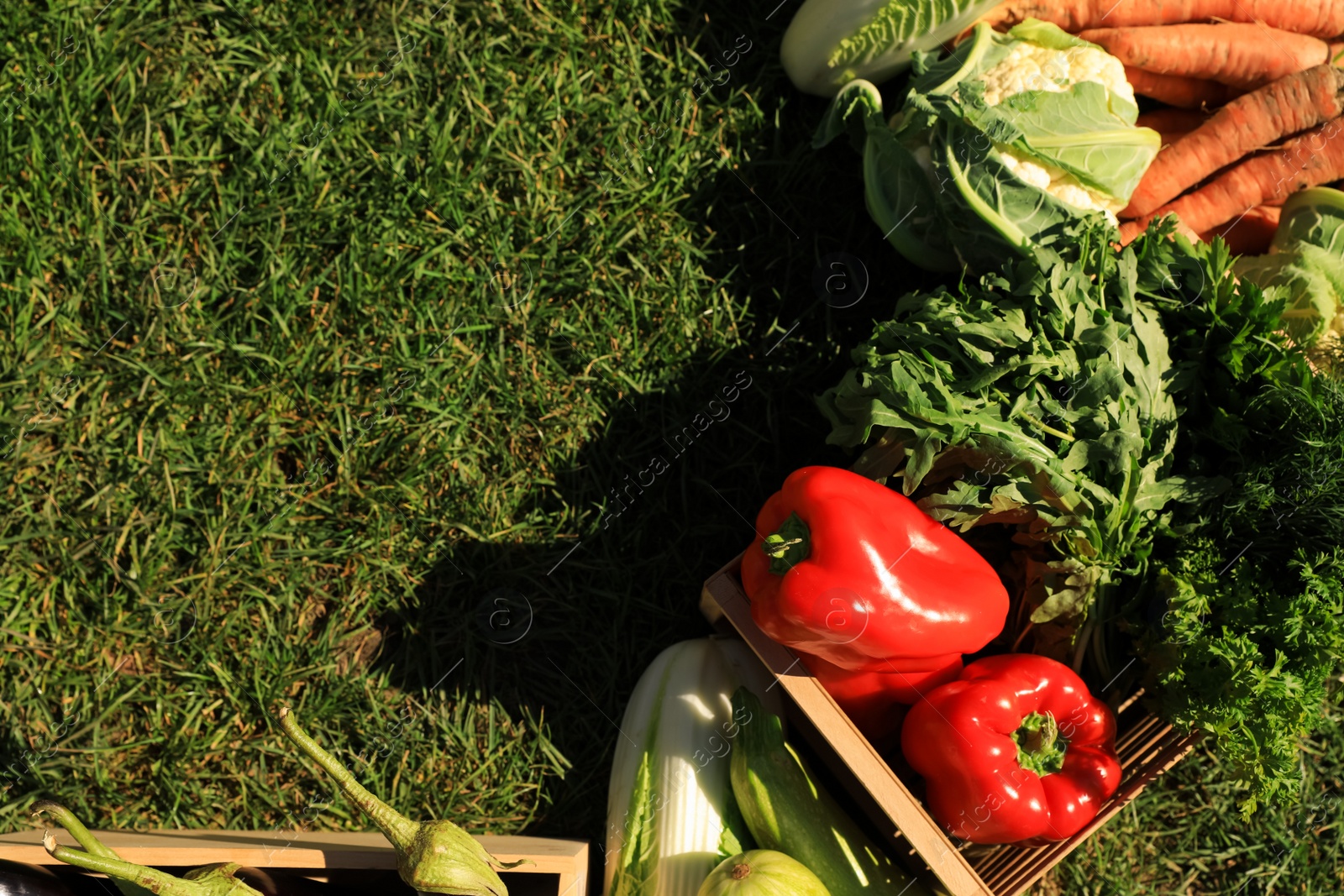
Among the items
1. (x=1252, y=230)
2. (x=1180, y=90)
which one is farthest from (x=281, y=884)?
(x=1180, y=90)

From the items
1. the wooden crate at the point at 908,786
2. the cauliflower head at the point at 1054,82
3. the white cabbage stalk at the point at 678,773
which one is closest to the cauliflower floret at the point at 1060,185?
the cauliflower head at the point at 1054,82

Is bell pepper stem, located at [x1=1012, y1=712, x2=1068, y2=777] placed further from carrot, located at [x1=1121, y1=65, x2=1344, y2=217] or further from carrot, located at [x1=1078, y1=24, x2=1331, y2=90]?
carrot, located at [x1=1078, y1=24, x2=1331, y2=90]

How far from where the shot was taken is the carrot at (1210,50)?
2.22 metres

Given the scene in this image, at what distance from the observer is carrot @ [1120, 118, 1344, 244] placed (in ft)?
7.29

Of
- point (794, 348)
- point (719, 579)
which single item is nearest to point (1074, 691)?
point (719, 579)

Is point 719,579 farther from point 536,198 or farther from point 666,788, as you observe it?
point 536,198

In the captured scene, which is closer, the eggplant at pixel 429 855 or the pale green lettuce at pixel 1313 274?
the eggplant at pixel 429 855

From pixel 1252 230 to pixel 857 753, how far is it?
163 cm

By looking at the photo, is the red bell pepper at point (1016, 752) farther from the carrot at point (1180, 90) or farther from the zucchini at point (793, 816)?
the carrot at point (1180, 90)

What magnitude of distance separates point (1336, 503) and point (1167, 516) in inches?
11.2

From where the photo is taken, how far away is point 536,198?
2322mm

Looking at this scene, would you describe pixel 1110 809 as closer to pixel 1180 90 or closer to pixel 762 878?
pixel 762 878

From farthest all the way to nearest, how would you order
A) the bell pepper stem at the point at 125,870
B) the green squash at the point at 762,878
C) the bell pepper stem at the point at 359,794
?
the green squash at the point at 762,878
the bell pepper stem at the point at 359,794
the bell pepper stem at the point at 125,870

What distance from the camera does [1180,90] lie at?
7.65 ft
